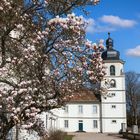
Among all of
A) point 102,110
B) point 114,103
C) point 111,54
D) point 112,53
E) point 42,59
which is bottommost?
point 42,59

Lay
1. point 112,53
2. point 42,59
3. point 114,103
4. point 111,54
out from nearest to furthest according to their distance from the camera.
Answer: point 42,59
point 114,103
point 111,54
point 112,53

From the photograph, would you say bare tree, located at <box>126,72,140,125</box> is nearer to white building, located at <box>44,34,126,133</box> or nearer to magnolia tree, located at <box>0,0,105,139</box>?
white building, located at <box>44,34,126,133</box>

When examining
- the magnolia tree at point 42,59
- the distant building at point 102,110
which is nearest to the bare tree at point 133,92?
the distant building at point 102,110

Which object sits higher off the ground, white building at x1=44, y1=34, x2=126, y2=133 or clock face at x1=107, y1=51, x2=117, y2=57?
clock face at x1=107, y1=51, x2=117, y2=57

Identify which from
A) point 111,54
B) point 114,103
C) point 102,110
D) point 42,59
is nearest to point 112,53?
point 111,54

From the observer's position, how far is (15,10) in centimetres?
1169

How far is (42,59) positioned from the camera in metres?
11.7

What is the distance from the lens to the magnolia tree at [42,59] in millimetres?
11031

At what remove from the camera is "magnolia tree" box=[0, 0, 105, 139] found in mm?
11031

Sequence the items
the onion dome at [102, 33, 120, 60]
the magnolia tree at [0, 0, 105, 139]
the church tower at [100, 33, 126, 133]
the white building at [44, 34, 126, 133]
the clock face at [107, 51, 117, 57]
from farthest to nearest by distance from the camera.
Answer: the clock face at [107, 51, 117, 57] < the onion dome at [102, 33, 120, 60] < the white building at [44, 34, 126, 133] < the church tower at [100, 33, 126, 133] < the magnolia tree at [0, 0, 105, 139]

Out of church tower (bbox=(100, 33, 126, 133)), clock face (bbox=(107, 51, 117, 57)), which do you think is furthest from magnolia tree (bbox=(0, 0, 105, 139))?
clock face (bbox=(107, 51, 117, 57))

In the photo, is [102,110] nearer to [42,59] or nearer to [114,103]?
[114,103]

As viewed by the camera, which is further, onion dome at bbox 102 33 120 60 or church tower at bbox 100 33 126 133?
onion dome at bbox 102 33 120 60

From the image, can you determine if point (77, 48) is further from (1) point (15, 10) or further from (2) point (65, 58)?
(1) point (15, 10)
